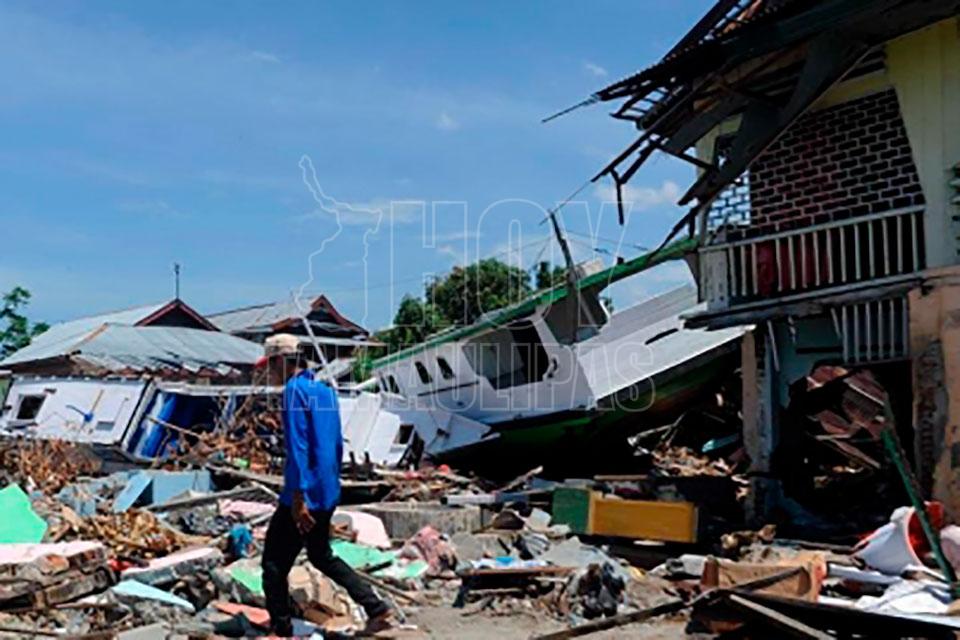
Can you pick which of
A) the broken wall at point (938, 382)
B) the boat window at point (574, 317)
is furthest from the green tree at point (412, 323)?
the broken wall at point (938, 382)

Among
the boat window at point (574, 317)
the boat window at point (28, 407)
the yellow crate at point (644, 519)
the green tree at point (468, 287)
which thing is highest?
the green tree at point (468, 287)

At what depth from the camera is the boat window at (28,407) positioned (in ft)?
69.4

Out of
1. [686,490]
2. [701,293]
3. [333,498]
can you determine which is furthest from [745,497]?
[333,498]

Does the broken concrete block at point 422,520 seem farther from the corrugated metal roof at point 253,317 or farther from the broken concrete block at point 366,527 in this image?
the corrugated metal roof at point 253,317

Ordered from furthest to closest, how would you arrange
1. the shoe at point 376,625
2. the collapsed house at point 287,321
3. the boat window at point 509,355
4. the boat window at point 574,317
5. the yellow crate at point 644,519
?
1. the collapsed house at point 287,321
2. the boat window at point 509,355
3. the boat window at point 574,317
4. the yellow crate at point 644,519
5. the shoe at point 376,625

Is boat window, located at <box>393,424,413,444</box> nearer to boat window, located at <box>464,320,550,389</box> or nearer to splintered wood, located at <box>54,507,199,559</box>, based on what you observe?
boat window, located at <box>464,320,550,389</box>

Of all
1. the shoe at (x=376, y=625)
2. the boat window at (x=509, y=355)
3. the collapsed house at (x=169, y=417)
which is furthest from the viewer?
the collapsed house at (x=169, y=417)

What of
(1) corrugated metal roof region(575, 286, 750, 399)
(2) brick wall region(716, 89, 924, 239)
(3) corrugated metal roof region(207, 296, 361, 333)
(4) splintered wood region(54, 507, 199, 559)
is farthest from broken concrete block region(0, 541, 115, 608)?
(3) corrugated metal roof region(207, 296, 361, 333)

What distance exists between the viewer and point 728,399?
17.1 metres

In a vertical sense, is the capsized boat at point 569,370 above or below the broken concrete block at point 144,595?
above

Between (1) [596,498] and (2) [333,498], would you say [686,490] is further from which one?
(2) [333,498]

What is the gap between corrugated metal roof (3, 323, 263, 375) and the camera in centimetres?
3144

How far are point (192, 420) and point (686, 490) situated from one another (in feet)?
37.6

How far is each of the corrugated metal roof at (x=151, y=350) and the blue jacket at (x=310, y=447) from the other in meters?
24.6
